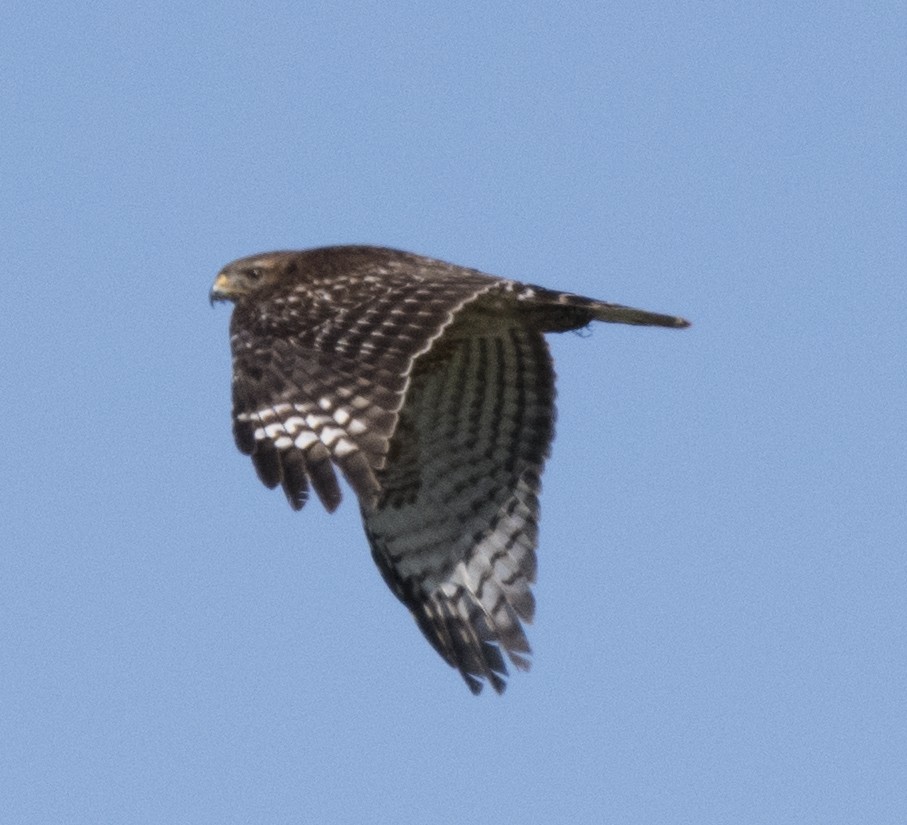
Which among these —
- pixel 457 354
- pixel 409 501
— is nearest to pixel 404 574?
pixel 409 501

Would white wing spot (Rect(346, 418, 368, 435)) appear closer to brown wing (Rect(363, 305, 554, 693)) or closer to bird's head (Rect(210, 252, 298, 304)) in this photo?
brown wing (Rect(363, 305, 554, 693))

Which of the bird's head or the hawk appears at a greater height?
the bird's head

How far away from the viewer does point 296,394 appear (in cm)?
1334

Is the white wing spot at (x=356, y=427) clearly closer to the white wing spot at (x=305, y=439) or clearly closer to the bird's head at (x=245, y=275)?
the white wing spot at (x=305, y=439)

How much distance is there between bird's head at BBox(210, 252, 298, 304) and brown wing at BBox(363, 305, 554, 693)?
4.14ft

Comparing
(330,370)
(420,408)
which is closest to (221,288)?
→ (420,408)

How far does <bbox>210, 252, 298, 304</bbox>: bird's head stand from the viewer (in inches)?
641

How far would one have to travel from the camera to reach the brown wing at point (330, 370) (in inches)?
512

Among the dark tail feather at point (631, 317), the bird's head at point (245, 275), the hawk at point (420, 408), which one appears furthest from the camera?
the bird's head at point (245, 275)

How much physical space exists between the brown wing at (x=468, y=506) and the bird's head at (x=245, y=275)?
1263 mm

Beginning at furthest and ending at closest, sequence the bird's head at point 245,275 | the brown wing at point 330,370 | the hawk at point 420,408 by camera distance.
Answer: the bird's head at point 245,275, the hawk at point 420,408, the brown wing at point 330,370

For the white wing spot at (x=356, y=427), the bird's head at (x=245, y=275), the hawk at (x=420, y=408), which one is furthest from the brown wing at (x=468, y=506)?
the white wing spot at (x=356, y=427)

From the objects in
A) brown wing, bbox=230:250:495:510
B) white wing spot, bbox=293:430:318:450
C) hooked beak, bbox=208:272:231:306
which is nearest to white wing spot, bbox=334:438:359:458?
brown wing, bbox=230:250:495:510

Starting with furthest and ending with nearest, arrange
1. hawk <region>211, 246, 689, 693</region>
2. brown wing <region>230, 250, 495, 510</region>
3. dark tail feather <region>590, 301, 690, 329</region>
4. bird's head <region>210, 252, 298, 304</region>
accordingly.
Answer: bird's head <region>210, 252, 298, 304</region> → dark tail feather <region>590, 301, 690, 329</region> → hawk <region>211, 246, 689, 693</region> → brown wing <region>230, 250, 495, 510</region>
